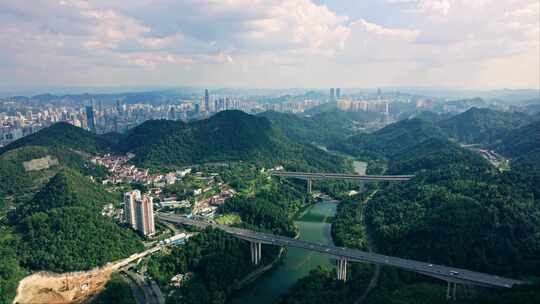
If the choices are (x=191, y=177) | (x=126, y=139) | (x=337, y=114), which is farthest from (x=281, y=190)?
(x=337, y=114)

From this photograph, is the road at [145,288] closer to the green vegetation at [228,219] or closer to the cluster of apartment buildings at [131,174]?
the green vegetation at [228,219]

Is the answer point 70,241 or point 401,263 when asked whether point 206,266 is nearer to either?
point 70,241

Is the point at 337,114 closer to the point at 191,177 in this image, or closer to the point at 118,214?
the point at 191,177

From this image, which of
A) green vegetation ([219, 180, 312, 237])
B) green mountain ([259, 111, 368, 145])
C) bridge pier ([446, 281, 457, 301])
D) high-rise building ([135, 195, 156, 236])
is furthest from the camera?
green mountain ([259, 111, 368, 145])

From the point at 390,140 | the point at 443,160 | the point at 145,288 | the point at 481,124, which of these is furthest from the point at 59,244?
the point at 481,124

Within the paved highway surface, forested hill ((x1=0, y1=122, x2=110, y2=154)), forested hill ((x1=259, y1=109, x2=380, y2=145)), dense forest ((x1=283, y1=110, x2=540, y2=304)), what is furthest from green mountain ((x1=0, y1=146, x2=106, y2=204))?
forested hill ((x1=259, y1=109, x2=380, y2=145))

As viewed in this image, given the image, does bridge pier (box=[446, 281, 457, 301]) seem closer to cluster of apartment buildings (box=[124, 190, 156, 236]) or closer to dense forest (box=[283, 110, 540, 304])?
dense forest (box=[283, 110, 540, 304])
